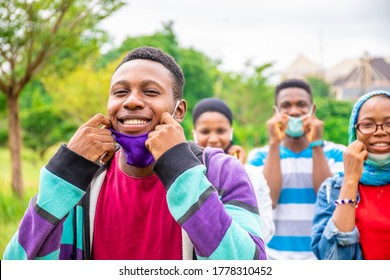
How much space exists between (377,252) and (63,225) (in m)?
1.43

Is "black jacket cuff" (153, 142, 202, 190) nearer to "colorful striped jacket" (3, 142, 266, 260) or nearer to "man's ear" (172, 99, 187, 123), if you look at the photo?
"colorful striped jacket" (3, 142, 266, 260)

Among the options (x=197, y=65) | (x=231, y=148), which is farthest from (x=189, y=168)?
(x=197, y=65)

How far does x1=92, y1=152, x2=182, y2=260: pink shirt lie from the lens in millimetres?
1720

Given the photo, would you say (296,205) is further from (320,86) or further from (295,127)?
(320,86)

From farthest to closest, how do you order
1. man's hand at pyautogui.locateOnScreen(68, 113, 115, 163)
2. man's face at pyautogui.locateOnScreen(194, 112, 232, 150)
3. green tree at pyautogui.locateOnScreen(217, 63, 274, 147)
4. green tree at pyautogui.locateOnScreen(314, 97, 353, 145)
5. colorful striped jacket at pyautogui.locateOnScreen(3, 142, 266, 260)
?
1. green tree at pyautogui.locateOnScreen(217, 63, 274, 147)
2. green tree at pyautogui.locateOnScreen(314, 97, 353, 145)
3. man's face at pyautogui.locateOnScreen(194, 112, 232, 150)
4. man's hand at pyautogui.locateOnScreen(68, 113, 115, 163)
5. colorful striped jacket at pyautogui.locateOnScreen(3, 142, 266, 260)

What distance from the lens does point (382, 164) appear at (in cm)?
239

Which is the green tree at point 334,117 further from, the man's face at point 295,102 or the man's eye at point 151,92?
the man's eye at point 151,92

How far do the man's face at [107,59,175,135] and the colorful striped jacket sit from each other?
231 millimetres

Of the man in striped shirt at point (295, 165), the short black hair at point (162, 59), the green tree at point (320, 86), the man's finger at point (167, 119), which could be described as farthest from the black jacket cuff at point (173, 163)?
the green tree at point (320, 86)

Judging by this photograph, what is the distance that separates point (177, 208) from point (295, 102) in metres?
2.39

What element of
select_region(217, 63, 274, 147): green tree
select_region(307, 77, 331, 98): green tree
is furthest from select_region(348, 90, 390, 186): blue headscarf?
select_region(307, 77, 331, 98): green tree

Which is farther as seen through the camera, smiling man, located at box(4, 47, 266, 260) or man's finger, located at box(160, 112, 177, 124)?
man's finger, located at box(160, 112, 177, 124)

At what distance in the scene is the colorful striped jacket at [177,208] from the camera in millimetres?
1544
